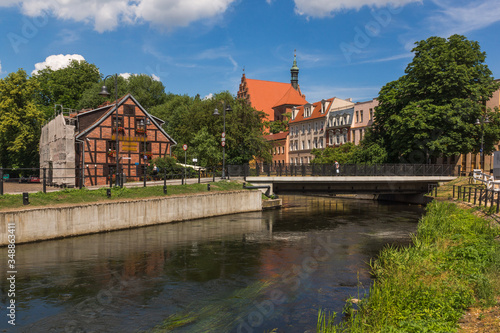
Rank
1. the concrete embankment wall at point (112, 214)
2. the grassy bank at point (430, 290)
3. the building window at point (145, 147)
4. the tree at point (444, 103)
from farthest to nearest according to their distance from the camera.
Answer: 1. the building window at point (145, 147)
2. the tree at point (444, 103)
3. the concrete embankment wall at point (112, 214)
4. the grassy bank at point (430, 290)

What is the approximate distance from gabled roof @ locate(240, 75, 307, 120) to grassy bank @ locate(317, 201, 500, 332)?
9858cm

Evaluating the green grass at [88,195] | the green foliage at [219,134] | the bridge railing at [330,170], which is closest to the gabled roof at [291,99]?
the green foliage at [219,134]

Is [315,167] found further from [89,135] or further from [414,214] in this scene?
[89,135]

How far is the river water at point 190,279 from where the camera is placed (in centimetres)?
1060

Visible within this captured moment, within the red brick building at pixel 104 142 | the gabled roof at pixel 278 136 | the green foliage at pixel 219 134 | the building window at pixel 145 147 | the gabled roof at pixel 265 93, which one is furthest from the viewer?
the gabled roof at pixel 265 93

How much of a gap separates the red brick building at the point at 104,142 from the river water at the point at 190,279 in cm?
1947

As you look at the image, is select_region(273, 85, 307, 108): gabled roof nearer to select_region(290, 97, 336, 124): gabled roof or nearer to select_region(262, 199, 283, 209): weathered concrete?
select_region(290, 97, 336, 124): gabled roof

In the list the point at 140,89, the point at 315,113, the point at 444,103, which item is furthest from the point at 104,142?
the point at 315,113

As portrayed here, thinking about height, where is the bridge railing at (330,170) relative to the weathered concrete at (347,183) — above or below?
above

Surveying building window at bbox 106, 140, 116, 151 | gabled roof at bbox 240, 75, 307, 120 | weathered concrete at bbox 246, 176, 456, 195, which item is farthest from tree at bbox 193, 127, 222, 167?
gabled roof at bbox 240, 75, 307, 120

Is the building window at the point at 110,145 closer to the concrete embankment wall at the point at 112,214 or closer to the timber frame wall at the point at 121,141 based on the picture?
the timber frame wall at the point at 121,141

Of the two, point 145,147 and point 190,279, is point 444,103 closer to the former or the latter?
point 145,147

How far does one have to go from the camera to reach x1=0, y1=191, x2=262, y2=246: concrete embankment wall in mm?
19969

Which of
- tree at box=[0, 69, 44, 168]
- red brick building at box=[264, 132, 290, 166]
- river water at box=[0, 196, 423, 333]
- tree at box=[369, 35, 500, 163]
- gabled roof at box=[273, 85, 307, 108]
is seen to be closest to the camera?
river water at box=[0, 196, 423, 333]
